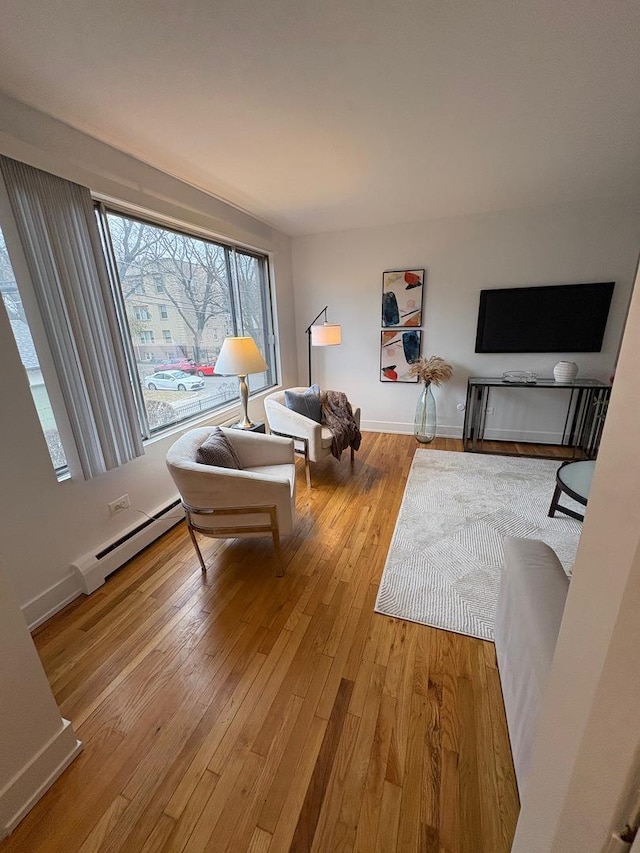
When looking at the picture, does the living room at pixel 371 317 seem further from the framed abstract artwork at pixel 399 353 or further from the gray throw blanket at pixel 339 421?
the gray throw blanket at pixel 339 421

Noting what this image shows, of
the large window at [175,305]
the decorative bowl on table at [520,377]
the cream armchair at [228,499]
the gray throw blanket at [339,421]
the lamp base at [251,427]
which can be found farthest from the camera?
the decorative bowl on table at [520,377]

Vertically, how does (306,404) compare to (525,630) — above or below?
above

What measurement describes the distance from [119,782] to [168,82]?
2.69 meters

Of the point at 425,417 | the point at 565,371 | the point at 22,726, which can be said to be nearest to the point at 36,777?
the point at 22,726

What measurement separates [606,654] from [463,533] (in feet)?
6.66

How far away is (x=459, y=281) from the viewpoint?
3689 millimetres

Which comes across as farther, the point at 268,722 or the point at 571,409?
the point at 571,409

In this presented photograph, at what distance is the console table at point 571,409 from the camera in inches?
132

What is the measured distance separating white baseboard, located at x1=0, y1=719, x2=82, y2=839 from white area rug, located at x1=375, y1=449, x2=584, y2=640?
1.32 meters

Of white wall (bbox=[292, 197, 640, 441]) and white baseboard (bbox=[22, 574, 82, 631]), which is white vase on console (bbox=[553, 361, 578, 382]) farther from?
white baseboard (bbox=[22, 574, 82, 631])

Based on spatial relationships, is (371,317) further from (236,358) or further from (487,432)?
(236,358)

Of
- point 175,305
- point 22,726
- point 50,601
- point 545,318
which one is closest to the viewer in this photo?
point 22,726

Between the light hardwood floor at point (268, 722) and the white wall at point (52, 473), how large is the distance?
0.88 feet

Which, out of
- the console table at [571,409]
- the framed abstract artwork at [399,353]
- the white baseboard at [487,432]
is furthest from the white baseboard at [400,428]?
the framed abstract artwork at [399,353]
